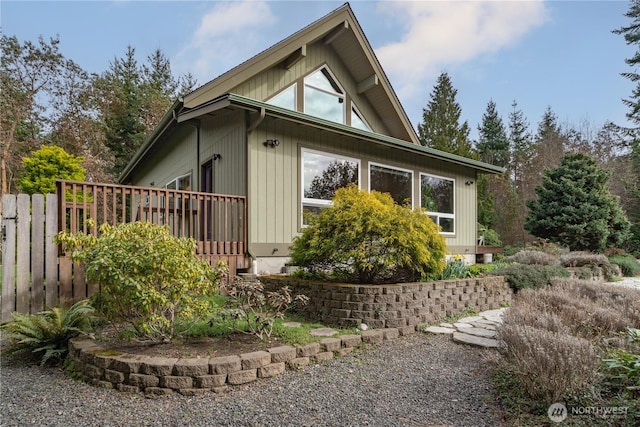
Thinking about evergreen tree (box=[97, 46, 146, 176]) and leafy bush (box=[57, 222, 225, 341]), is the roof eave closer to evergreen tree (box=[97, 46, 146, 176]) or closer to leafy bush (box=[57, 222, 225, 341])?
leafy bush (box=[57, 222, 225, 341])

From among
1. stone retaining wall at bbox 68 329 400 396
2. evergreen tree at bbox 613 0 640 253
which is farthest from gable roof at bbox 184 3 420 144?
evergreen tree at bbox 613 0 640 253

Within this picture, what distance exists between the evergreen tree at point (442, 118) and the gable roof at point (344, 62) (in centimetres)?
1580

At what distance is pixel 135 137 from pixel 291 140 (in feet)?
56.3

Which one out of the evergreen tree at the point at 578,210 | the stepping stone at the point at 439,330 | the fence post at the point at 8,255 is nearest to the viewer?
the fence post at the point at 8,255

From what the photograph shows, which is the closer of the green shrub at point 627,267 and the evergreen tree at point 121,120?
the green shrub at point 627,267

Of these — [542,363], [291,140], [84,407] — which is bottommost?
[84,407]

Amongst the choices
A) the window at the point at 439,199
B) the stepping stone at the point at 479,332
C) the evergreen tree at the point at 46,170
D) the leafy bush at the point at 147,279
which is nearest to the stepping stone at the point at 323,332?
the leafy bush at the point at 147,279

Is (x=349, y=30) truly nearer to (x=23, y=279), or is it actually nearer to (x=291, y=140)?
(x=291, y=140)

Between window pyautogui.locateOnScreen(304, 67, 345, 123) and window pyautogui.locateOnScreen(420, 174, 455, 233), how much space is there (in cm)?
286

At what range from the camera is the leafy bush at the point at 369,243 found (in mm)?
4645

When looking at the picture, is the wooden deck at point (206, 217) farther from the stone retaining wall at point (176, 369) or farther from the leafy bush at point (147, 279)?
the stone retaining wall at point (176, 369)

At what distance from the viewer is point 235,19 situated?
30.2ft

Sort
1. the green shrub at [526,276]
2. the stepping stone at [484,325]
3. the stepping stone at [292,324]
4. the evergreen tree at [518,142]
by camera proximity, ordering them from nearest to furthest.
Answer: the stepping stone at [292,324]
the stepping stone at [484,325]
the green shrub at [526,276]
the evergreen tree at [518,142]

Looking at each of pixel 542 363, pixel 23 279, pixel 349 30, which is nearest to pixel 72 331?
pixel 23 279
